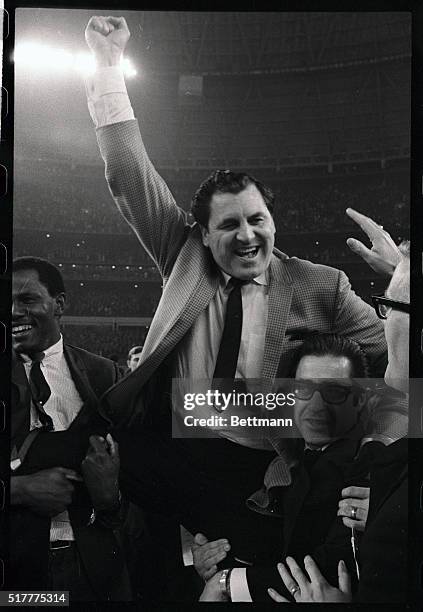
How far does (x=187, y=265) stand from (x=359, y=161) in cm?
71

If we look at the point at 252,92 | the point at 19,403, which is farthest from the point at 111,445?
the point at 252,92

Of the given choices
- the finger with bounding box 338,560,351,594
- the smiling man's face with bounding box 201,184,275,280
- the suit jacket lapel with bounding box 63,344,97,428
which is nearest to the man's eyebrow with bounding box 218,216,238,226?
the smiling man's face with bounding box 201,184,275,280

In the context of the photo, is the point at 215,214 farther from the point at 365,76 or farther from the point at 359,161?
the point at 365,76

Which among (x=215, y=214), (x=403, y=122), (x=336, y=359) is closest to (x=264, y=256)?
(x=215, y=214)

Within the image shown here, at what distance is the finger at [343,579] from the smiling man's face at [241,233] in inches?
41.6

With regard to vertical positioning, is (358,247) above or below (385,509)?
above

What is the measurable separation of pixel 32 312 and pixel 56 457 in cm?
51

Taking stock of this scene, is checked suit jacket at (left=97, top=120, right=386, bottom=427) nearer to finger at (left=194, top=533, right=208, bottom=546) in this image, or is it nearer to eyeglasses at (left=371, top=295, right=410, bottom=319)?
eyeglasses at (left=371, top=295, right=410, bottom=319)

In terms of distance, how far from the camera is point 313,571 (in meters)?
2.75

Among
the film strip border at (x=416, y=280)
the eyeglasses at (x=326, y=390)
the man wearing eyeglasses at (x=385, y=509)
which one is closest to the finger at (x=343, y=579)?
the man wearing eyeglasses at (x=385, y=509)

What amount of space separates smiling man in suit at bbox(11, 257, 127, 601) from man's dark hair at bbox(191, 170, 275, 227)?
57cm

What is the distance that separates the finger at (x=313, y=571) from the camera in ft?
9.02

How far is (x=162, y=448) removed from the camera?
2785 millimetres

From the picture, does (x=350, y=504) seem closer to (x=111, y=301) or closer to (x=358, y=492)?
(x=358, y=492)
